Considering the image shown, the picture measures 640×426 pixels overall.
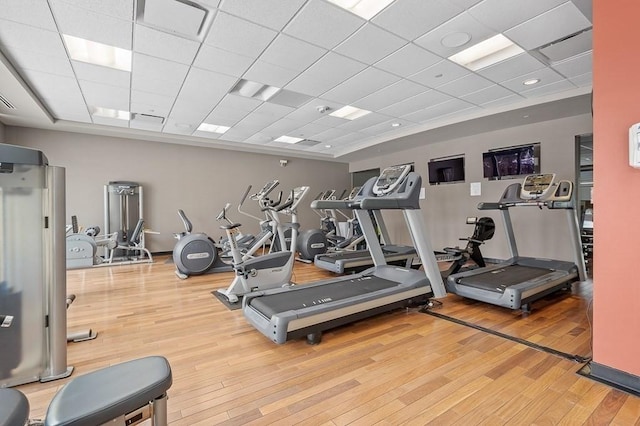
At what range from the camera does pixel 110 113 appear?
5.32 meters

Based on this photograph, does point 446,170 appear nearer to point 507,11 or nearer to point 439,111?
point 439,111

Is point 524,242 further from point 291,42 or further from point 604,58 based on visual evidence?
point 291,42

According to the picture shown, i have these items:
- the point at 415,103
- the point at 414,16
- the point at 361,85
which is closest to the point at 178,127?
the point at 361,85

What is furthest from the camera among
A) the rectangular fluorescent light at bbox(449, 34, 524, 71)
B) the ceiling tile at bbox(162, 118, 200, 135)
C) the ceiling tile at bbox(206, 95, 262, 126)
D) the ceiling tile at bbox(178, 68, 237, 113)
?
the ceiling tile at bbox(162, 118, 200, 135)

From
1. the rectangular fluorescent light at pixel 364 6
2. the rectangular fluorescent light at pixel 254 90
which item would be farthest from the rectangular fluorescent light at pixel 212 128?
the rectangular fluorescent light at pixel 364 6

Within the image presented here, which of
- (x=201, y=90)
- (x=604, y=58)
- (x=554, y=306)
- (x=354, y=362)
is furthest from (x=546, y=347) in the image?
(x=201, y=90)

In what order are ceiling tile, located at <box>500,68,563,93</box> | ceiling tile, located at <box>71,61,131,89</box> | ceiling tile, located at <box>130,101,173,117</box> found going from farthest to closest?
ceiling tile, located at <box>130,101,173,117</box> < ceiling tile, located at <box>500,68,563,93</box> < ceiling tile, located at <box>71,61,131,89</box>

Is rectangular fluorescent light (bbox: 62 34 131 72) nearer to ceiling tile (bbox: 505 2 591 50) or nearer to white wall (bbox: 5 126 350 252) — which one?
white wall (bbox: 5 126 350 252)

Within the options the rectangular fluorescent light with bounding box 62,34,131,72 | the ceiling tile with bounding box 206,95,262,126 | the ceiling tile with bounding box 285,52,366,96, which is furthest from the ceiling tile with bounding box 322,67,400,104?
the rectangular fluorescent light with bounding box 62,34,131,72

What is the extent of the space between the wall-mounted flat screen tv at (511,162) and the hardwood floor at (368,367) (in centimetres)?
309

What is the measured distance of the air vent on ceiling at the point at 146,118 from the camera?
5.30m

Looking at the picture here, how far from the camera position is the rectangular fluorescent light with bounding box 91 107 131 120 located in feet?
16.8

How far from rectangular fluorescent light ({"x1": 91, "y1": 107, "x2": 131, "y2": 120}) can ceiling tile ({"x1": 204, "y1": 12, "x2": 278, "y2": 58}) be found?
3.12 m

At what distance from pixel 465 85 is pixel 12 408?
16.0ft
